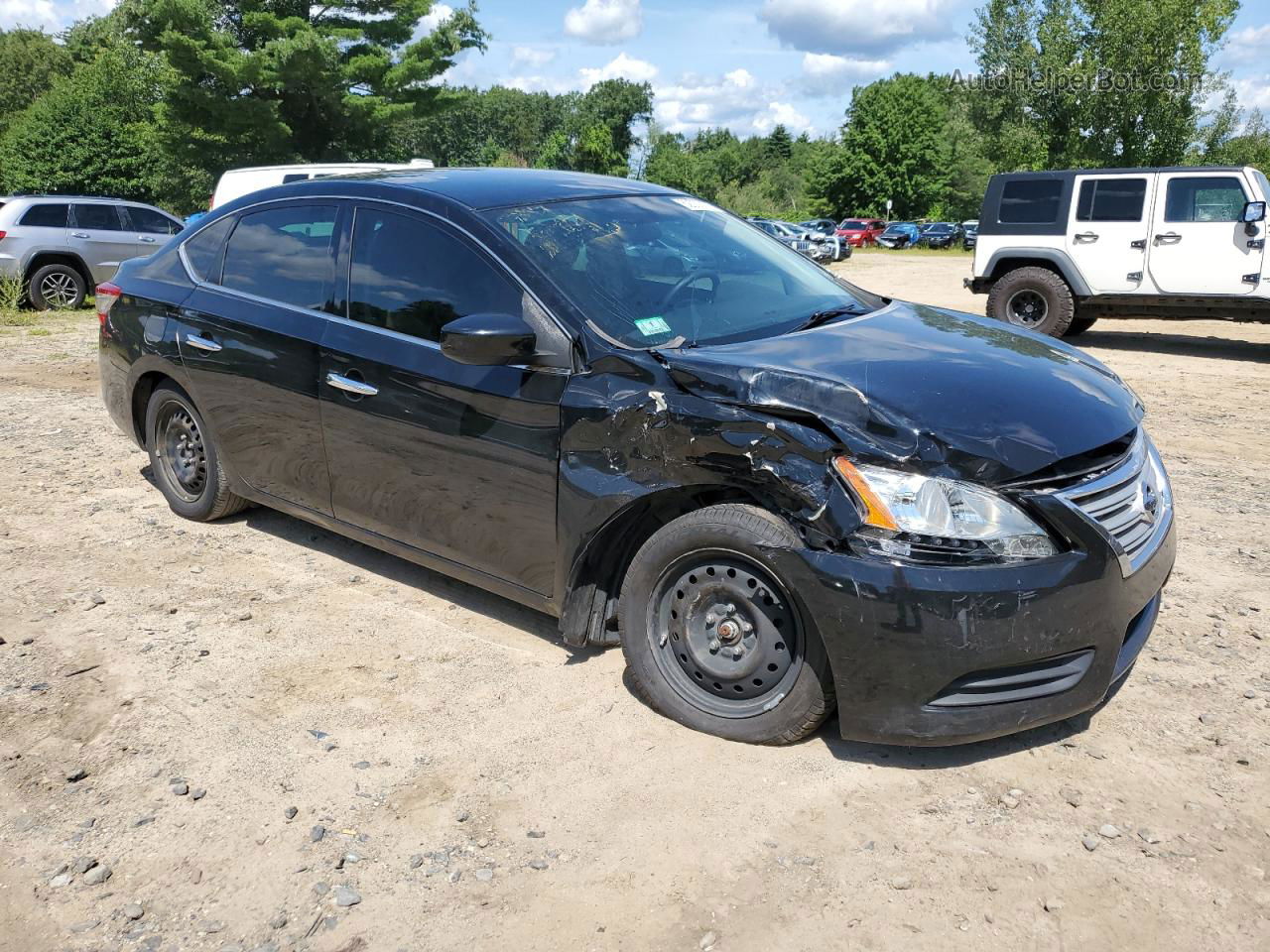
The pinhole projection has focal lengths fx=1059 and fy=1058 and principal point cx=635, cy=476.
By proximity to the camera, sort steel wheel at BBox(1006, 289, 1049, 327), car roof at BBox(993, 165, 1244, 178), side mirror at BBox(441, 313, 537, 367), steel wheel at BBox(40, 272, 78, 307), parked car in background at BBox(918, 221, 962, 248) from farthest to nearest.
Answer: parked car in background at BBox(918, 221, 962, 248) < steel wheel at BBox(40, 272, 78, 307) < steel wheel at BBox(1006, 289, 1049, 327) < car roof at BBox(993, 165, 1244, 178) < side mirror at BBox(441, 313, 537, 367)

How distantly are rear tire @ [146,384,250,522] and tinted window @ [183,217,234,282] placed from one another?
61cm

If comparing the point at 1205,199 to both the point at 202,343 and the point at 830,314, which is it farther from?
the point at 202,343

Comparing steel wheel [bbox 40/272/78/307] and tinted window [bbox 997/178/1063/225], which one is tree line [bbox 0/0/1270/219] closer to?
steel wheel [bbox 40/272/78/307]

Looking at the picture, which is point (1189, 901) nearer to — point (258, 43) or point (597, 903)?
point (597, 903)

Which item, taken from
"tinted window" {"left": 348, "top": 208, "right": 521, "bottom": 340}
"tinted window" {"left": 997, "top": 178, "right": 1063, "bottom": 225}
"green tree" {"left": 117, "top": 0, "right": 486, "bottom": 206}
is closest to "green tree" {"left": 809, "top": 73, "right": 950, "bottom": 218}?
"green tree" {"left": 117, "top": 0, "right": 486, "bottom": 206}

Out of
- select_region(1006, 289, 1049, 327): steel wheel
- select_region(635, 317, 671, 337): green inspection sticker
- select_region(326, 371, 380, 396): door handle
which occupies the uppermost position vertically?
select_region(635, 317, 671, 337): green inspection sticker

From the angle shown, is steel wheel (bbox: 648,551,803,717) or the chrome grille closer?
the chrome grille

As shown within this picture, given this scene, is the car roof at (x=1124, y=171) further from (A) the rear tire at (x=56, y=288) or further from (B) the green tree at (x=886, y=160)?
(B) the green tree at (x=886, y=160)

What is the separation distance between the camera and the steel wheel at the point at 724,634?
3.16 metres

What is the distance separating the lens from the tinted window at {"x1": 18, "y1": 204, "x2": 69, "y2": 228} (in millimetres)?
14875

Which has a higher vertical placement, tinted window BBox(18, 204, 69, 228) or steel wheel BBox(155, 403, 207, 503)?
tinted window BBox(18, 204, 69, 228)

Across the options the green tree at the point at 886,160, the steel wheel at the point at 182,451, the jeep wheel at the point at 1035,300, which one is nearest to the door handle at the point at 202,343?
the steel wheel at the point at 182,451

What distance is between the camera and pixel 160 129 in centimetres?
3462

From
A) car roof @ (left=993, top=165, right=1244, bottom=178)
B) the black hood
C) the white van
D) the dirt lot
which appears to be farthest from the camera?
the white van
